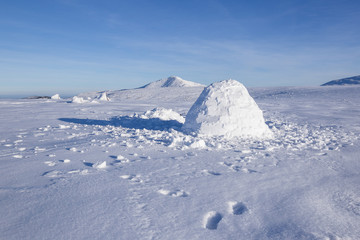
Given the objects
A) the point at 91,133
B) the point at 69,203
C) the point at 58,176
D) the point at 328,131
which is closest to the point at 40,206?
the point at 69,203

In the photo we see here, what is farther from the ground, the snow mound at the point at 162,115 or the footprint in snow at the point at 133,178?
the snow mound at the point at 162,115

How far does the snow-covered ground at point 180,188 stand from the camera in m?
1.84

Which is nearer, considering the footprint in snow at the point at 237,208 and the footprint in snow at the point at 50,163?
the footprint in snow at the point at 237,208

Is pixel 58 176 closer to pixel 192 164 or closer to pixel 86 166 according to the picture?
pixel 86 166

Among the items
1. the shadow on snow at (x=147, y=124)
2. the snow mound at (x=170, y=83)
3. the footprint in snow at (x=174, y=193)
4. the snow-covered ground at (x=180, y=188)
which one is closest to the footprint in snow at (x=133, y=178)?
the snow-covered ground at (x=180, y=188)

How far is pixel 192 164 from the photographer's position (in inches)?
129

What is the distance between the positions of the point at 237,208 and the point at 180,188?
2.10ft

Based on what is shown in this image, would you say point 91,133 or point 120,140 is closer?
point 120,140

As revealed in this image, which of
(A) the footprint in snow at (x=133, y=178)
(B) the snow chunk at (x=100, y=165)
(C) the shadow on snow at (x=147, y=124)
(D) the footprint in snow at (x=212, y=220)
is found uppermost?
(C) the shadow on snow at (x=147, y=124)

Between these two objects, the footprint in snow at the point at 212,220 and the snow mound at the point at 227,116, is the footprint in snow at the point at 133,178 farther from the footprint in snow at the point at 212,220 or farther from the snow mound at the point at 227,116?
the snow mound at the point at 227,116

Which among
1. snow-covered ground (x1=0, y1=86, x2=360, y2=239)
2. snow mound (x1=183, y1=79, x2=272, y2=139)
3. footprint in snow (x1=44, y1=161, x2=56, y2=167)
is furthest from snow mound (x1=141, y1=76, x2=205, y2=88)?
footprint in snow (x1=44, y1=161, x2=56, y2=167)

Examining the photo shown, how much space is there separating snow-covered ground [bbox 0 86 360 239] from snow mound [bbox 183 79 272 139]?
0.39 m

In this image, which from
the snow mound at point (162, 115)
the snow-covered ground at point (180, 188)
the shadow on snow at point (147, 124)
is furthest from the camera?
Result: the snow mound at point (162, 115)

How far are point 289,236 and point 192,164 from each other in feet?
5.45
